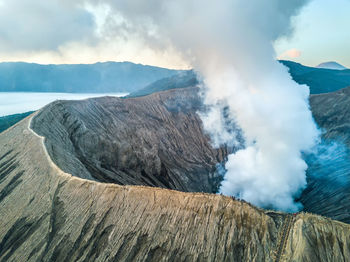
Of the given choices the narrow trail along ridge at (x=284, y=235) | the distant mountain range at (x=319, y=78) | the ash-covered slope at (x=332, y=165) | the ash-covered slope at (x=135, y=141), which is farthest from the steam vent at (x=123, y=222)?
the distant mountain range at (x=319, y=78)

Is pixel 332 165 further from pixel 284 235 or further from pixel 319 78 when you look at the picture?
pixel 319 78

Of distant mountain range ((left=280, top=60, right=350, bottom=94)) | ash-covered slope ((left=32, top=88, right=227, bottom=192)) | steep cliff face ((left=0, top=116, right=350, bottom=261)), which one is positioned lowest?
steep cliff face ((left=0, top=116, right=350, bottom=261))

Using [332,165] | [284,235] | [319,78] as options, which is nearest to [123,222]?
[284,235]

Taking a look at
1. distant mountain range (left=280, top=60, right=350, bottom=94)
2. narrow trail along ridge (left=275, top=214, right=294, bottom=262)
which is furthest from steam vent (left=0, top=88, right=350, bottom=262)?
distant mountain range (left=280, top=60, right=350, bottom=94)

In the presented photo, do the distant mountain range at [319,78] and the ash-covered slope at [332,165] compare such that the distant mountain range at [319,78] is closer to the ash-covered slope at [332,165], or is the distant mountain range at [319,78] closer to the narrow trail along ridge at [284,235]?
the ash-covered slope at [332,165]

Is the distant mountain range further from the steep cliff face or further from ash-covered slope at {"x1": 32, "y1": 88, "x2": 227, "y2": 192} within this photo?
the steep cliff face

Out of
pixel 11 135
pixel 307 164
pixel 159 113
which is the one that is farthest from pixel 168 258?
pixel 159 113
